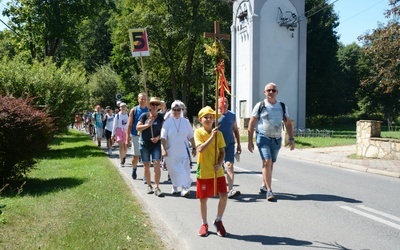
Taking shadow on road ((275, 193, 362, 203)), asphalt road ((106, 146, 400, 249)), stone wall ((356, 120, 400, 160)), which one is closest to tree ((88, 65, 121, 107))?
stone wall ((356, 120, 400, 160))

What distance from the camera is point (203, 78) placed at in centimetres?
4009

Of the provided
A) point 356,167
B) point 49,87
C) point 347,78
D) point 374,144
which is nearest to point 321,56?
point 347,78

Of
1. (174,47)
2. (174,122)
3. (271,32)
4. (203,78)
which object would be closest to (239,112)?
(271,32)

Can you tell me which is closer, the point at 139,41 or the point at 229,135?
the point at 229,135

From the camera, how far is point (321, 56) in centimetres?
4534

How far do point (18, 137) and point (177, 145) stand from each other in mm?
3485

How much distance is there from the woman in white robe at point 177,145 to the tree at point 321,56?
127 feet

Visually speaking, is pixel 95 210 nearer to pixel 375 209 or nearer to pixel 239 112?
pixel 375 209

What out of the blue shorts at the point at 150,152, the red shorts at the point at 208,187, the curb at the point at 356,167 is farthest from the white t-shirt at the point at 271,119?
the curb at the point at 356,167

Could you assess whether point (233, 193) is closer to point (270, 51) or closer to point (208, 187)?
point (208, 187)

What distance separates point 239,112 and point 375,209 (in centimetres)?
2395

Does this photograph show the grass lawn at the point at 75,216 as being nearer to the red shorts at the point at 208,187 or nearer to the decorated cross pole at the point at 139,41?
the red shorts at the point at 208,187

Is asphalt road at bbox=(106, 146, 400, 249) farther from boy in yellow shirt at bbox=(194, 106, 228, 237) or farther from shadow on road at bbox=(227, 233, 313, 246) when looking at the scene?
boy in yellow shirt at bbox=(194, 106, 228, 237)

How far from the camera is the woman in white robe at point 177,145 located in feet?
27.1
